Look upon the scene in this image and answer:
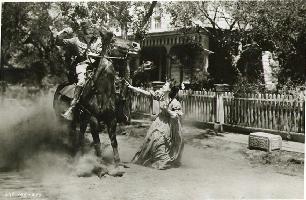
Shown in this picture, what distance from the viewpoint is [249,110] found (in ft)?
31.2

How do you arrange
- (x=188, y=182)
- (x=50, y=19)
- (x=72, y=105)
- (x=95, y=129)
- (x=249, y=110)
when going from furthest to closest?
(x=50, y=19), (x=249, y=110), (x=72, y=105), (x=95, y=129), (x=188, y=182)

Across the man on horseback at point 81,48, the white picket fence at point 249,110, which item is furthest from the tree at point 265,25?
the man on horseback at point 81,48

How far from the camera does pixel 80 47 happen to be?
7.11 metres

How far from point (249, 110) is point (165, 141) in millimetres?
4015

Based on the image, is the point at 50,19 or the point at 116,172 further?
the point at 50,19

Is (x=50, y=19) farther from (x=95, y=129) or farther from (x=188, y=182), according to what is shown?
(x=188, y=182)

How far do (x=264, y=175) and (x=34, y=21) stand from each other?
10.6 metres

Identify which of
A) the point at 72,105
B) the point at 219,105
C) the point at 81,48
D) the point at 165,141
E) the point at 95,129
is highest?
the point at 81,48

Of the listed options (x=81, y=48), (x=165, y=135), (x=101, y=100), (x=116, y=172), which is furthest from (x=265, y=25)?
(x=116, y=172)

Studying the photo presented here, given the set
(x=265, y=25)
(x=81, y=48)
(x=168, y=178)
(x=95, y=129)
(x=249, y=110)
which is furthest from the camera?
(x=265, y=25)

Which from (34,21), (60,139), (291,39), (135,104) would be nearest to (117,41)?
(60,139)

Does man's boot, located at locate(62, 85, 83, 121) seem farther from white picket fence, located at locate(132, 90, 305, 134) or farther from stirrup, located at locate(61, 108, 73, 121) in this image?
white picket fence, located at locate(132, 90, 305, 134)

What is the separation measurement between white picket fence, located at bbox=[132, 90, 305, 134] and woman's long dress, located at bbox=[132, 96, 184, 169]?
333 cm

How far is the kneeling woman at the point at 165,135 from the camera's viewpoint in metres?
6.11
